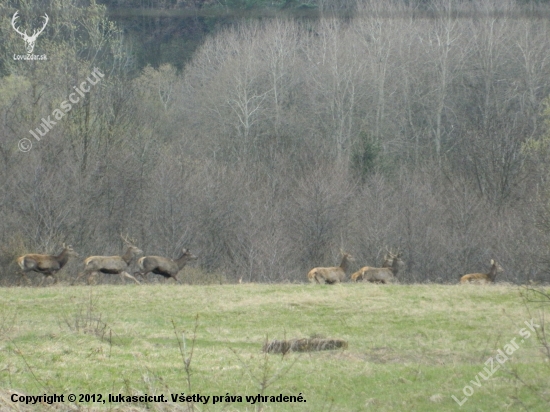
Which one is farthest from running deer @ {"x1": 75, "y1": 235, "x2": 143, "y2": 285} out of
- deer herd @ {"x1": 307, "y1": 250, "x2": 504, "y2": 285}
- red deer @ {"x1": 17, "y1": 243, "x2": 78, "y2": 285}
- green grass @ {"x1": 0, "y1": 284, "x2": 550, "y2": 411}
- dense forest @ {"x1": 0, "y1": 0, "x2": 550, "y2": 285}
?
dense forest @ {"x1": 0, "y1": 0, "x2": 550, "y2": 285}

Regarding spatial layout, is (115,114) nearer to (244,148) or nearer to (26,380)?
(244,148)

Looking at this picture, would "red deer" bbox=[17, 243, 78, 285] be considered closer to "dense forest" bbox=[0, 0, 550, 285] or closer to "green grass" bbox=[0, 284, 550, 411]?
"green grass" bbox=[0, 284, 550, 411]

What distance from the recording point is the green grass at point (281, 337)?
12.9 m

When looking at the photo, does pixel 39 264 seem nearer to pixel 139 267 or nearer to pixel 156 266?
pixel 139 267

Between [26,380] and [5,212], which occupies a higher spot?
[26,380]

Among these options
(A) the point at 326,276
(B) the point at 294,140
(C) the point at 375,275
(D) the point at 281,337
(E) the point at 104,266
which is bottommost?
(B) the point at 294,140

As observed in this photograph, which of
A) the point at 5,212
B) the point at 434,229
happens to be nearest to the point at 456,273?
the point at 434,229

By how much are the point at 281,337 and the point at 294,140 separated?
42.6m

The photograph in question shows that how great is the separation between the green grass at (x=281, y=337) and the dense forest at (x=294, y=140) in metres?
12.9

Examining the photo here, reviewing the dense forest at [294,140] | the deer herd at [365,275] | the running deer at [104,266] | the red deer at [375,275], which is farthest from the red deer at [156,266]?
the dense forest at [294,140]

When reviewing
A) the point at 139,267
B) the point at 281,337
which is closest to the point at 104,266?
the point at 139,267

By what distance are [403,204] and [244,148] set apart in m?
13.8

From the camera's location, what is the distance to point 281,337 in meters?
18.6

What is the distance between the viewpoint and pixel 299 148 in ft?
197
